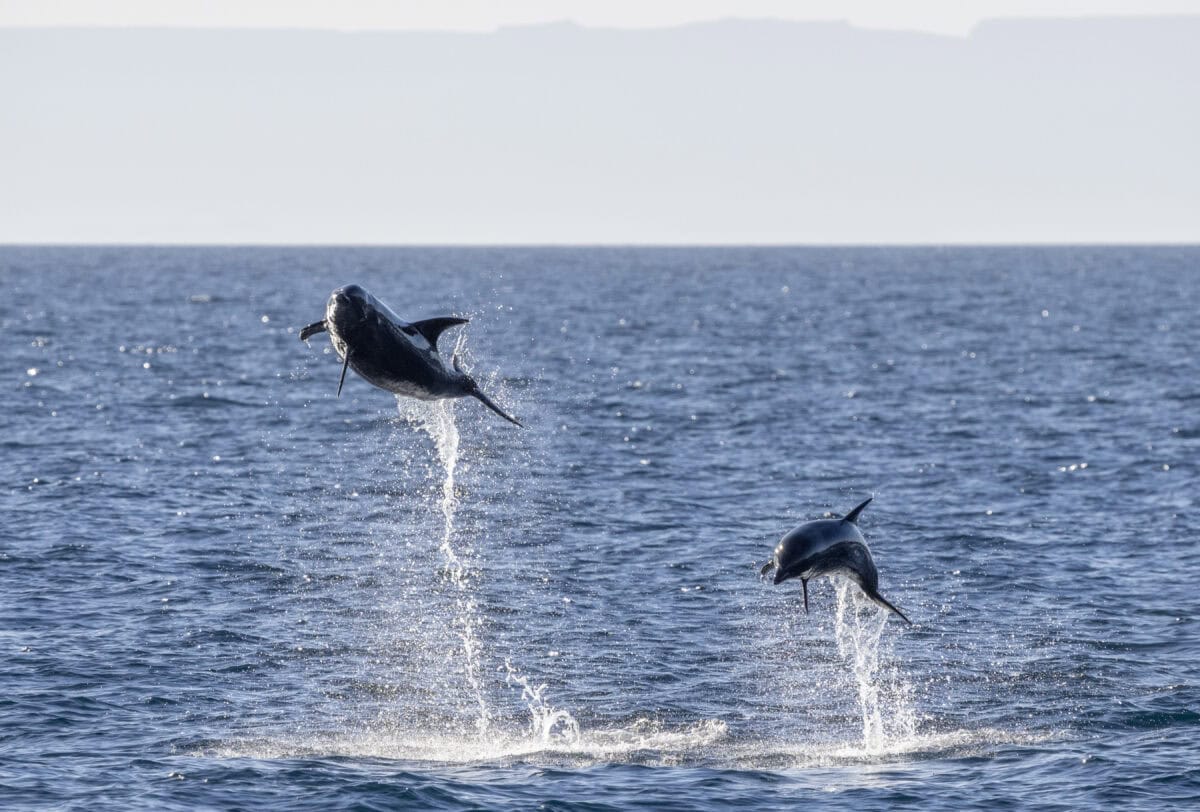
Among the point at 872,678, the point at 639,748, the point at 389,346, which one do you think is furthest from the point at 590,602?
the point at 389,346

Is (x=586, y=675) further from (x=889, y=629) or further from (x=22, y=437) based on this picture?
(x=22, y=437)

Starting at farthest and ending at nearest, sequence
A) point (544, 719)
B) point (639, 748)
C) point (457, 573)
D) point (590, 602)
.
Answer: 1. point (457, 573)
2. point (590, 602)
3. point (544, 719)
4. point (639, 748)

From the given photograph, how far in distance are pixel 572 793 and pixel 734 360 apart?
7382cm

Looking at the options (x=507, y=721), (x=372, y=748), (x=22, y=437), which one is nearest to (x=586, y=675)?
(x=507, y=721)

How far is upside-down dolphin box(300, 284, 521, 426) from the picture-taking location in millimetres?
24375

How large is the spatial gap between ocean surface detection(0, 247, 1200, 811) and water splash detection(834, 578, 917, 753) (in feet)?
0.31

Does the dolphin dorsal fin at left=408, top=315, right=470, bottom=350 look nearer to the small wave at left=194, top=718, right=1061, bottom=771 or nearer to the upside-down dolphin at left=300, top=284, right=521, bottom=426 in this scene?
the upside-down dolphin at left=300, top=284, right=521, bottom=426

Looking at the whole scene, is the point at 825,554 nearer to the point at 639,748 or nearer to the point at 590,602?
the point at 639,748

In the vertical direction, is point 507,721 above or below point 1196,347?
below

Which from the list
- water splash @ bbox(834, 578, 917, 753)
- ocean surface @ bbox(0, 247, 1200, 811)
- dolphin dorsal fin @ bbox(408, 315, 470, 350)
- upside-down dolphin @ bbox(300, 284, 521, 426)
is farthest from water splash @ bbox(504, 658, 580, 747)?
dolphin dorsal fin @ bbox(408, 315, 470, 350)

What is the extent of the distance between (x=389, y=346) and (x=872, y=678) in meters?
14.1

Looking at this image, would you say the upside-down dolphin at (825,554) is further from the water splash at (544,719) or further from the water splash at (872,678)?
the water splash at (544,719)

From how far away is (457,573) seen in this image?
42.9m

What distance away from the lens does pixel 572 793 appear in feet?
88.3
